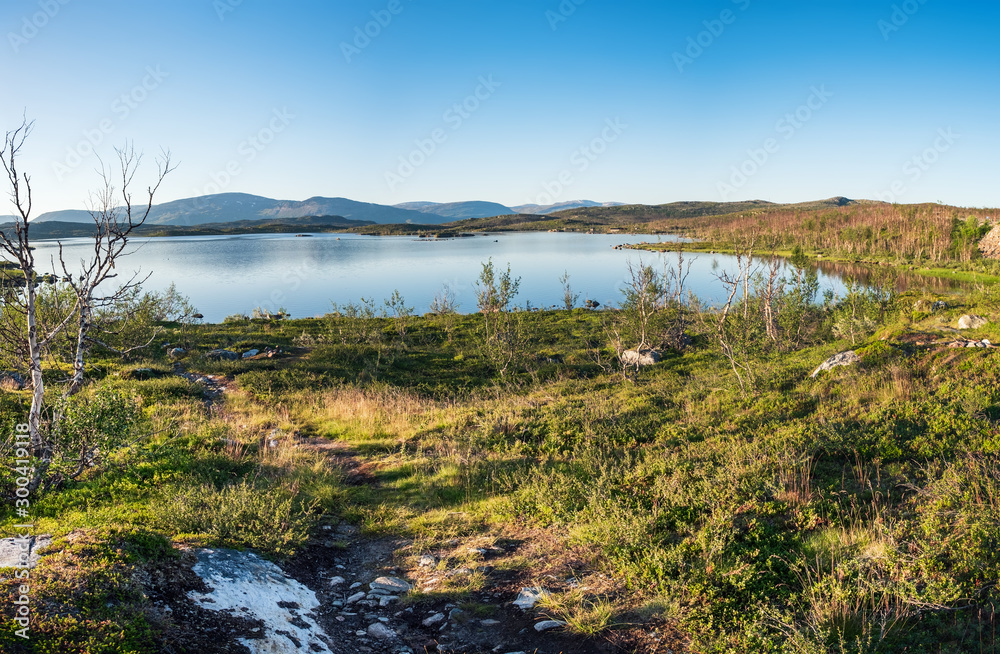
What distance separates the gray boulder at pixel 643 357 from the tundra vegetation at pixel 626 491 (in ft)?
19.4

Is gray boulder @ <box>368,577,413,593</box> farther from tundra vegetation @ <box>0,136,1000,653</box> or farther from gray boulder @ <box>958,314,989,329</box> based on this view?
gray boulder @ <box>958,314,989,329</box>

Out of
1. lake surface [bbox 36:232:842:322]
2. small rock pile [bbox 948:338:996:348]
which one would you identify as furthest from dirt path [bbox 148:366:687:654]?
lake surface [bbox 36:232:842:322]

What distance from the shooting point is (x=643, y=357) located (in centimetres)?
2086

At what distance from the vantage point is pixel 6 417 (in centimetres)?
970

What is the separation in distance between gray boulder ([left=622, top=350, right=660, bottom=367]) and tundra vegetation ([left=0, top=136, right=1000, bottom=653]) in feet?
19.4

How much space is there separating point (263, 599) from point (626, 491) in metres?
4.70

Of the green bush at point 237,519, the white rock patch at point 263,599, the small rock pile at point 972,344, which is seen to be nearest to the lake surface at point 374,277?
the small rock pile at point 972,344

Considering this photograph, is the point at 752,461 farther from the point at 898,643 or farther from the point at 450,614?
the point at 450,614

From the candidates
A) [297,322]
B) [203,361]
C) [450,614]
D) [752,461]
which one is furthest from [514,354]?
[297,322]

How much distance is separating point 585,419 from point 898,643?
6.23 m

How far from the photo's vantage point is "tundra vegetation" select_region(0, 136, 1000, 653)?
168 inches

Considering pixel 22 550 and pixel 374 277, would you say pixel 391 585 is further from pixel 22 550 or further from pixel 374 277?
pixel 374 277

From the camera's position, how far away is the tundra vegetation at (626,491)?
427cm
